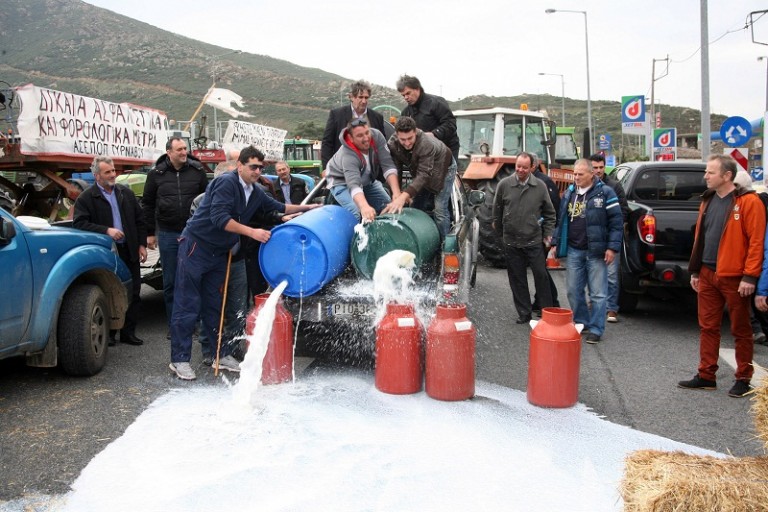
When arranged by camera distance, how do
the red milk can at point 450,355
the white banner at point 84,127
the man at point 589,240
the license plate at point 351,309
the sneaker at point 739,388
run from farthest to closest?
1. the white banner at point 84,127
2. the man at point 589,240
3. the license plate at point 351,309
4. the sneaker at point 739,388
5. the red milk can at point 450,355

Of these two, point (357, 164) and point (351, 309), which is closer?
point (351, 309)

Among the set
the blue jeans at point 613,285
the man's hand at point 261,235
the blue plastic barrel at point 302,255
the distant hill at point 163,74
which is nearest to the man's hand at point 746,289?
the blue jeans at point 613,285

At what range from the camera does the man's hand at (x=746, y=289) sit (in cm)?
506

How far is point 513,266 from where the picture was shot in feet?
26.0

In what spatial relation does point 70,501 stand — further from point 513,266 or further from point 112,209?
point 513,266

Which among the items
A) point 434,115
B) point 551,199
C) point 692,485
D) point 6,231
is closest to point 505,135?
point 551,199

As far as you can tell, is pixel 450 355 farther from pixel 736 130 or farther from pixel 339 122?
pixel 736 130

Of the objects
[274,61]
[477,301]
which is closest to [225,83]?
[274,61]

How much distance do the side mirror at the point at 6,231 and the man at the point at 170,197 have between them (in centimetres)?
191

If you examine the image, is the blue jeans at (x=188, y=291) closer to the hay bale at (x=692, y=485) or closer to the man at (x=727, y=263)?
the hay bale at (x=692, y=485)

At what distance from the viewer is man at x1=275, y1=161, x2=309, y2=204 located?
28.7ft

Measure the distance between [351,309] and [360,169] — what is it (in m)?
1.37

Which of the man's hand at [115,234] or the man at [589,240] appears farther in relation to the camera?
the man at [589,240]

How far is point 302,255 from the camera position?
17.5 ft
